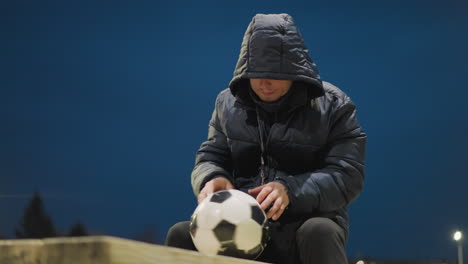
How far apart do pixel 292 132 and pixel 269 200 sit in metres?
0.38

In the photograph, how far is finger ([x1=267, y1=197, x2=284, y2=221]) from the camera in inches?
91.3

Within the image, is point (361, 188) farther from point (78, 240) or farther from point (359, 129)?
point (78, 240)

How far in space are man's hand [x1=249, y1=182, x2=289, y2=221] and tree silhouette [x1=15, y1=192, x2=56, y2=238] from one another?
16711 millimetres

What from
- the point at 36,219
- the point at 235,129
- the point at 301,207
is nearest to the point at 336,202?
the point at 301,207

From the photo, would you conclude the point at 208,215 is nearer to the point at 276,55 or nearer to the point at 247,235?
the point at 247,235

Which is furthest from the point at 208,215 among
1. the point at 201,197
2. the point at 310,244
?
the point at 310,244

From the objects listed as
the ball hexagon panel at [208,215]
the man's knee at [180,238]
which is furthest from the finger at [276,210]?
the man's knee at [180,238]

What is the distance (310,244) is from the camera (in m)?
2.28

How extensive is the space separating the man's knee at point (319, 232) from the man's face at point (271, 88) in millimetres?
541

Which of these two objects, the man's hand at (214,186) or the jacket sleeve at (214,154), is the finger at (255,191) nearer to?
the man's hand at (214,186)

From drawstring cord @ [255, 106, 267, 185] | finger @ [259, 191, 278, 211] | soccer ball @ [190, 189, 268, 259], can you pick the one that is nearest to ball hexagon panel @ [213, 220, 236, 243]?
soccer ball @ [190, 189, 268, 259]

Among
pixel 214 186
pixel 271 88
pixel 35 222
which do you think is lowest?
pixel 35 222

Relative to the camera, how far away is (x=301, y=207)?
243cm

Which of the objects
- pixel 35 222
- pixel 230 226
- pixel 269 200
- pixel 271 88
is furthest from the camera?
pixel 35 222
